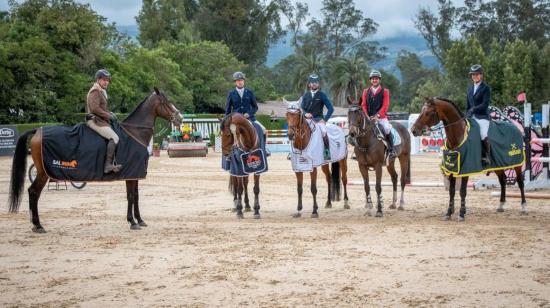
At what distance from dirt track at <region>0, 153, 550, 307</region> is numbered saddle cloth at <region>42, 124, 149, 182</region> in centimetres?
93

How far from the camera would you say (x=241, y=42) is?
77.1m

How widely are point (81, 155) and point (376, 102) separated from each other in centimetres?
551

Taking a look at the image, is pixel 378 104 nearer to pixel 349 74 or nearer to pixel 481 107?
pixel 481 107

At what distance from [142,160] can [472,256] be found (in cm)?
548

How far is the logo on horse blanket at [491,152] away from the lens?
1190cm

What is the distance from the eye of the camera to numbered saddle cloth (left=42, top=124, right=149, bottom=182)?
10.9 meters

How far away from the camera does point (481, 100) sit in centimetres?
1242

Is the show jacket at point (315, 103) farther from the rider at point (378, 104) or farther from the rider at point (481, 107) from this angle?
the rider at point (481, 107)

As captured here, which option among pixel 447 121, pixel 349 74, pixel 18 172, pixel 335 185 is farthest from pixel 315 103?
pixel 349 74

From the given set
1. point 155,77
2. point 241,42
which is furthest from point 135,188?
point 241,42

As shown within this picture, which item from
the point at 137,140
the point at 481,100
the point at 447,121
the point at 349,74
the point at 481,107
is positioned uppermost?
the point at 349,74

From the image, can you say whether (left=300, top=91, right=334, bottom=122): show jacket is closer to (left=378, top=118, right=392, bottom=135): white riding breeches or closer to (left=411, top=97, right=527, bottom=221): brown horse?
(left=378, top=118, right=392, bottom=135): white riding breeches

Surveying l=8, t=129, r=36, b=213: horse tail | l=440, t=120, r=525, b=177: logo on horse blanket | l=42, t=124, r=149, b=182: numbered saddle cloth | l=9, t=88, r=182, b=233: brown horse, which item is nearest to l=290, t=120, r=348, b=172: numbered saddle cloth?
l=440, t=120, r=525, b=177: logo on horse blanket

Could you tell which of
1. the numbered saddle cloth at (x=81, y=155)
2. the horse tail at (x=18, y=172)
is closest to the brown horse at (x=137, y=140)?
the horse tail at (x=18, y=172)
